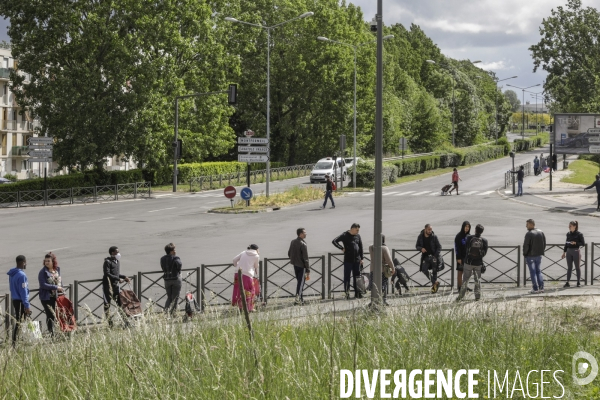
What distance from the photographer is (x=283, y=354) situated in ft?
23.7

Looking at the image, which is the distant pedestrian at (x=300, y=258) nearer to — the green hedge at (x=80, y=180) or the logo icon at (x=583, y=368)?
the logo icon at (x=583, y=368)

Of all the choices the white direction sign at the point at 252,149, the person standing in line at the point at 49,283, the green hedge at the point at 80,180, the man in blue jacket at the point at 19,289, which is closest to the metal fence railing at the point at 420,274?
the person standing in line at the point at 49,283

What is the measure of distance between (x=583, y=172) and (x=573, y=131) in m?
16.1

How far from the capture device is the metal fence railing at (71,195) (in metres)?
41.0

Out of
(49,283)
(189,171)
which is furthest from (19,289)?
(189,171)

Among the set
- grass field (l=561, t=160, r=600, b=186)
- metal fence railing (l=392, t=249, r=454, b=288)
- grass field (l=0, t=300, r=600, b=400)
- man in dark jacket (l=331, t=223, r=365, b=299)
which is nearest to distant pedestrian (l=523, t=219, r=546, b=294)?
metal fence railing (l=392, t=249, r=454, b=288)

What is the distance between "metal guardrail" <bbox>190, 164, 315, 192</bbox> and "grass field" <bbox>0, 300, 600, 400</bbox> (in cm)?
4141

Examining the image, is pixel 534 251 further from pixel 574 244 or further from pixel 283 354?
pixel 283 354

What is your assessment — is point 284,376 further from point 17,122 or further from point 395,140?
point 17,122

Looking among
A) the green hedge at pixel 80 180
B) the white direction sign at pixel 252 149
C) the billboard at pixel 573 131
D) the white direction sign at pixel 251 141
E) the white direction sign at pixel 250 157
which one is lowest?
the green hedge at pixel 80 180

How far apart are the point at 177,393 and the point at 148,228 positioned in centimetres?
2357

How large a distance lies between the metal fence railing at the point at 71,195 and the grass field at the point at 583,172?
29.7 m

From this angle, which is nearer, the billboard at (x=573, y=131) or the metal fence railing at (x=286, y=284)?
the metal fence railing at (x=286, y=284)

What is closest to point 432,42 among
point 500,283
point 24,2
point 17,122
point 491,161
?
point 491,161
